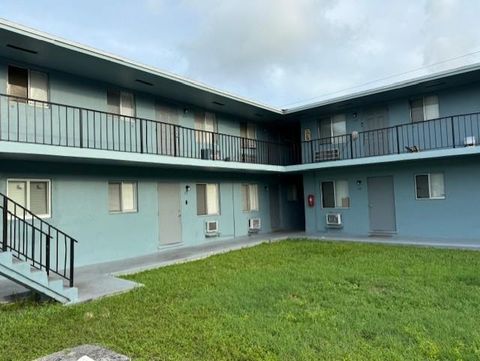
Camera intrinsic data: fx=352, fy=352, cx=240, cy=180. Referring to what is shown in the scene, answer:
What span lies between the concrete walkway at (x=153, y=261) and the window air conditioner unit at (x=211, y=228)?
378mm

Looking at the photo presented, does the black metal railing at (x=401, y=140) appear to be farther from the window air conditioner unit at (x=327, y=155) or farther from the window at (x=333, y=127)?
the window at (x=333, y=127)

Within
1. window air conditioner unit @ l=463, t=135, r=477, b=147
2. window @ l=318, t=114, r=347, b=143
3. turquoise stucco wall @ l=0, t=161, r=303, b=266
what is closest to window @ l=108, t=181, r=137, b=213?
turquoise stucco wall @ l=0, t=161, r=303, b=266

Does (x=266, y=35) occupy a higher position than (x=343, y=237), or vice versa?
(x=266, y=35)

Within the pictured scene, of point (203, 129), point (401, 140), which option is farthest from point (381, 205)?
point (203, 129)

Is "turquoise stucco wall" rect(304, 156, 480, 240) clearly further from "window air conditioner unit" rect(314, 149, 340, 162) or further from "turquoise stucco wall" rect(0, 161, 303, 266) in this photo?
"turquoise stucco wall" rect(0, 161, 303, 266)

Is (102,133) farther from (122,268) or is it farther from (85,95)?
(122,268)

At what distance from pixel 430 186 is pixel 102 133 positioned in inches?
448

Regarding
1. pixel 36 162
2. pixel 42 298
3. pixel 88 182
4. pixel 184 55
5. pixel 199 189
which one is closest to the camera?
pixel 42 298

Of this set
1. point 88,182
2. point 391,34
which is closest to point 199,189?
point 88,182

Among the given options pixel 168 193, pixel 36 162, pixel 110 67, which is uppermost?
pixel 110 67

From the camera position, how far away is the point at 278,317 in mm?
5285

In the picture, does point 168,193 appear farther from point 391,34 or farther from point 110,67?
point 391,34

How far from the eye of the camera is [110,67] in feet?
31.0

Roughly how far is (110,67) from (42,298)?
5.97 metres
